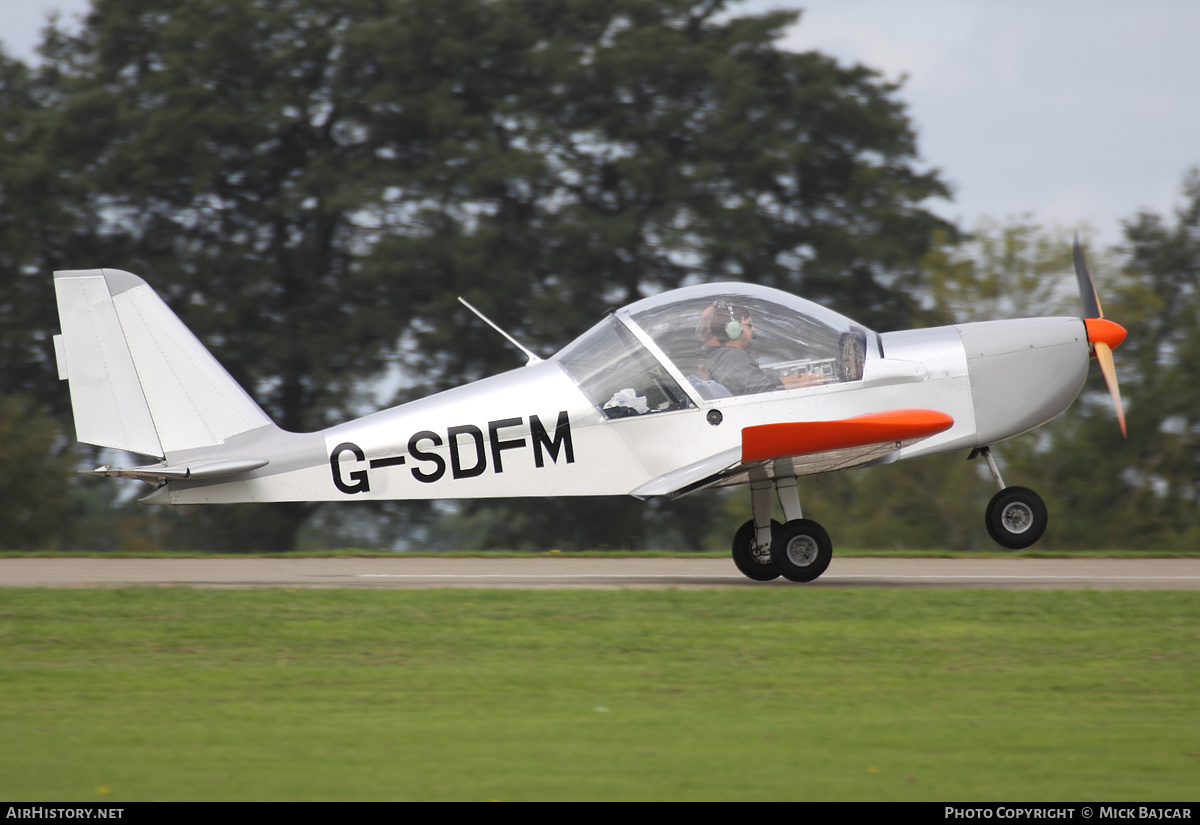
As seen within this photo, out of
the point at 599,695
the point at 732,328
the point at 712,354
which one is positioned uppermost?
the point at 732,328

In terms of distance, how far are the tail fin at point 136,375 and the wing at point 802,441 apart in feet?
12.2

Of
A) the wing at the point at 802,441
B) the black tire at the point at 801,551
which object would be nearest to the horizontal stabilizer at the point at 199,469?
the wing at the point at 802,441

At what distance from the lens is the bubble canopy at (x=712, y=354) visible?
409 inches

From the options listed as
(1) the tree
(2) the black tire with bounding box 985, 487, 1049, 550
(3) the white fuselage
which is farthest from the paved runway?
(1) the tree

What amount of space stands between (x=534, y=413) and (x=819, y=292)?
46.9ft

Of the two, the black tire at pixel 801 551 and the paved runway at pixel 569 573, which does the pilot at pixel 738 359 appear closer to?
the black tire at pixel 801 551

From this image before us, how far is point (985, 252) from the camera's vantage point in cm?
2177

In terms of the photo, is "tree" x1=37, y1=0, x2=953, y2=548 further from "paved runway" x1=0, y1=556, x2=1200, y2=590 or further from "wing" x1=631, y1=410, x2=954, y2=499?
"wing" x1=631, y1=410, x2=954, y2=499

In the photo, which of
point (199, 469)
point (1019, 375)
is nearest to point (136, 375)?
point (199, 469)

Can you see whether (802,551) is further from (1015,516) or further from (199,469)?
(199,469)

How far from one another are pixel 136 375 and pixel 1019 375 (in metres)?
7.43

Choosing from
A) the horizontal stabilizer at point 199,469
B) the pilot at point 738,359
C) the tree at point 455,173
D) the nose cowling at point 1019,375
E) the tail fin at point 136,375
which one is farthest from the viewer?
the tree at point 455,173

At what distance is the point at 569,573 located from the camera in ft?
40.5

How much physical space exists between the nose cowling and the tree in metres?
12.5
